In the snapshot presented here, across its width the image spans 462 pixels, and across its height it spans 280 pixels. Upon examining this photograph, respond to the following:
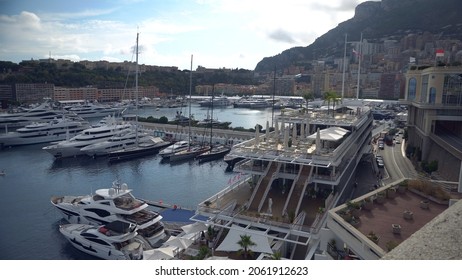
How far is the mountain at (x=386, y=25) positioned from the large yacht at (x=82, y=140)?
20.3 metres

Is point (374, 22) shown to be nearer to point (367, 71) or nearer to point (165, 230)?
point (367, 71)

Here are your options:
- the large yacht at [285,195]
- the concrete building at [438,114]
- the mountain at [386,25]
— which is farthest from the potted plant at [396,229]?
the mountain at [386,25]

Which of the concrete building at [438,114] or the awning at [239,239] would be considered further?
the concrete building at [438,114]

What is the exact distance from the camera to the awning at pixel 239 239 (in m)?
6.34

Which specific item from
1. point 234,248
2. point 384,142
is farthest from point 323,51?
point 234,248

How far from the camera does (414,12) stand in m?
43.7

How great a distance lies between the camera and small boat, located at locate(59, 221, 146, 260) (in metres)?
8.56

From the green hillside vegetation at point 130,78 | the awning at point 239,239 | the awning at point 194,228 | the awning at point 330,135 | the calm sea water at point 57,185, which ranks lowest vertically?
the calm sea water at point 57,185

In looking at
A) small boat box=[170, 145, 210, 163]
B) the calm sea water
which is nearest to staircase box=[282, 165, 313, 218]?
the calm sea water

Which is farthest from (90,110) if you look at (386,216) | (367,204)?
(386,216)

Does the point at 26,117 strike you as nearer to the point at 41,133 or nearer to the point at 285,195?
the point at 41,133

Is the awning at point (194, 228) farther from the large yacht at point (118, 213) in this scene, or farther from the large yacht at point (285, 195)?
the large yacht at point (118, 213)

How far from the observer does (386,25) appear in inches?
2221

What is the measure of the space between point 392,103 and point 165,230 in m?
36.8
